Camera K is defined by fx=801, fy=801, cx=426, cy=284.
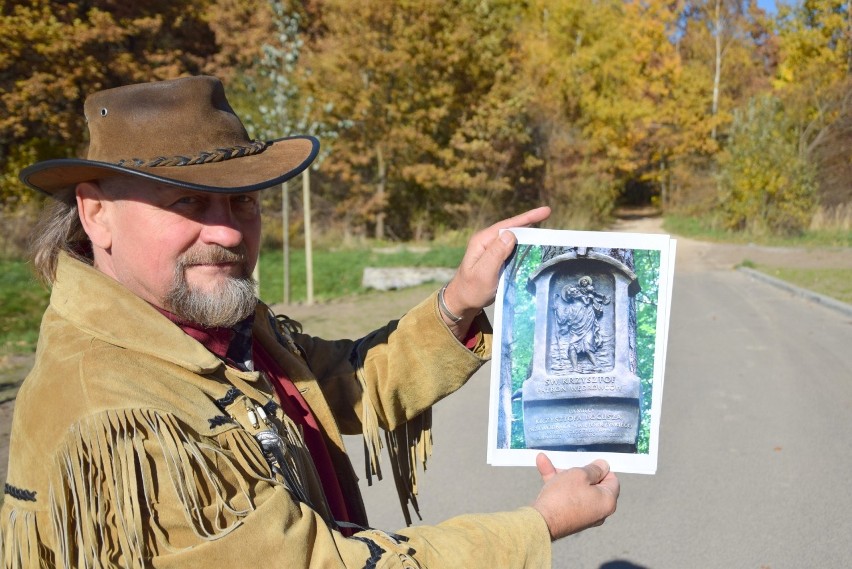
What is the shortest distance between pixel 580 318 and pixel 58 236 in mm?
1240

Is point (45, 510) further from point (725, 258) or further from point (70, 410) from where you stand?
point (725, 258)

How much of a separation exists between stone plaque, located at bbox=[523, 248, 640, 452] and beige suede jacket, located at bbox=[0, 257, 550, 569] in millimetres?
368

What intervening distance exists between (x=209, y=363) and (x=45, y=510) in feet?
1.25

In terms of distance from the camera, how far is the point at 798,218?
23812 mm

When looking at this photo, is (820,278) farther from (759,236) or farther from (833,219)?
(833,219)

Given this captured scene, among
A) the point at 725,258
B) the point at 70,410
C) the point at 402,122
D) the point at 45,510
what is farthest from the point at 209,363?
the point at 402,122

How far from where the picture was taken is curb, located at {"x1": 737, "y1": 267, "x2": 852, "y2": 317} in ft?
36.3

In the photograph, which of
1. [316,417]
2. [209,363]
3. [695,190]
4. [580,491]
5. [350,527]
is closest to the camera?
[209,363]

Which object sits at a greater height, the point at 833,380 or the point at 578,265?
the point at 578,265

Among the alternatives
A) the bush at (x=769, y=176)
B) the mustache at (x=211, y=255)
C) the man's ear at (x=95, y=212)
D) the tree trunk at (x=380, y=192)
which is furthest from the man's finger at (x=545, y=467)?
the bush at (x=769, y=176)

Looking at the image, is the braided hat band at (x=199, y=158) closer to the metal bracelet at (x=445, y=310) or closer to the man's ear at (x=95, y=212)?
the man's ear at (x=95, y=212)

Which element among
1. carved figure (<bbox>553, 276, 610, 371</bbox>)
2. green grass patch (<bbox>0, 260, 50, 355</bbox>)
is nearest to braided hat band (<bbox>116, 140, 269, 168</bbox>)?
carved figure (<bbox>553, 276, 610, 371</bbox>)

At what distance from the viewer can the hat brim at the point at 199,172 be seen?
Result: 5.22ft

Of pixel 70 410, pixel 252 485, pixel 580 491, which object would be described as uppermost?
pixel 70 410
